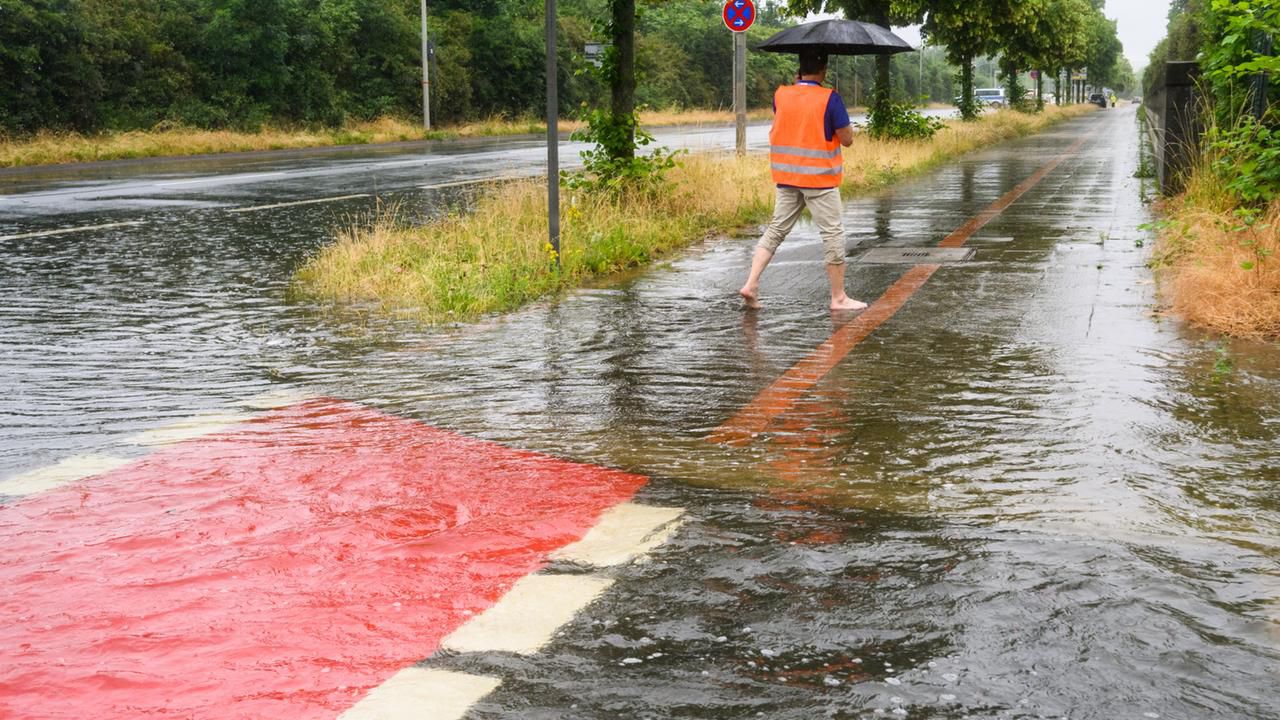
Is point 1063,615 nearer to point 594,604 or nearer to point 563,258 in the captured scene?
point 594,604

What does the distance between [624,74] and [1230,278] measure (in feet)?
26.5

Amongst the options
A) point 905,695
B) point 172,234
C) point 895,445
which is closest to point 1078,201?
point 172,234

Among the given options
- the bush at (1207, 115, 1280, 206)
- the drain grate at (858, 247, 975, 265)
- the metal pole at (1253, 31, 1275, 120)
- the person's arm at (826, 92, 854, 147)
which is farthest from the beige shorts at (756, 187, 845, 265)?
the metal pole at (1253, 31, 1275, 120)

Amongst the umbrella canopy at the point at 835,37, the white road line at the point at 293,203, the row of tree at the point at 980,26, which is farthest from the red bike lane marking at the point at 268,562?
the row of tree at the point at 980,26

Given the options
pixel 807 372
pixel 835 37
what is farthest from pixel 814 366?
pixel 835 37

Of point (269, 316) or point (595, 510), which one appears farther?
point (269, 316)

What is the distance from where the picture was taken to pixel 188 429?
5965mm

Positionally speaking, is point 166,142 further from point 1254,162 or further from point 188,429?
point 188,429

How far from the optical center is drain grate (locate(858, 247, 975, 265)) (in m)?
11.6

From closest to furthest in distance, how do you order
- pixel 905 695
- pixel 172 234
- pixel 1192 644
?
pixel 905 695
pixel 1192 644
pixel 172 234

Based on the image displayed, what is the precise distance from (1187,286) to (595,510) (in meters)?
5.66

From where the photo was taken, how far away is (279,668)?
342 cm

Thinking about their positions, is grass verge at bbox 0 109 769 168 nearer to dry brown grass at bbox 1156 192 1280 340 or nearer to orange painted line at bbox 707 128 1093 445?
orange painted line at bbox 707 128 1093 445

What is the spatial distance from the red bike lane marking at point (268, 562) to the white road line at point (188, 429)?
0.14m
